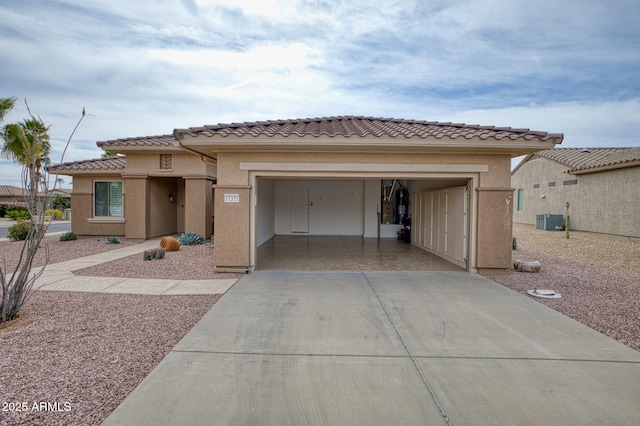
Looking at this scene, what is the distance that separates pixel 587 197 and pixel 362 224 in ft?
40.5

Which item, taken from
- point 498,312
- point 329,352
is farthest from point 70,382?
point 498,312

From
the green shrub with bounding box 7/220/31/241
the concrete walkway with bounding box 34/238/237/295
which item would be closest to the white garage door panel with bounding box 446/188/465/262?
the concrete walkway with bounding box 34/238/237/295

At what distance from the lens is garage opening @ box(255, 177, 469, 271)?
9.62 m

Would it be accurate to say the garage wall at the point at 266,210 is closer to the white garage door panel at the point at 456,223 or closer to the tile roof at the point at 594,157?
the white garage door panel at the point at 456,223

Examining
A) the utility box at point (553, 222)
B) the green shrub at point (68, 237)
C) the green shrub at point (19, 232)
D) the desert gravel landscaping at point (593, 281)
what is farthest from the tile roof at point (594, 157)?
the green shrub at point (19, 232)

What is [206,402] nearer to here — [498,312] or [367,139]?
[498,312]

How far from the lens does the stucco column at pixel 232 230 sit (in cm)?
826

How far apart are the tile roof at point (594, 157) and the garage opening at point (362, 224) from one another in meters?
8.19

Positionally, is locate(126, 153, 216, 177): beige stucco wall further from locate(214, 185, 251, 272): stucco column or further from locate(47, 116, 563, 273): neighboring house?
locate(214, 185, 251, 272): stucco column

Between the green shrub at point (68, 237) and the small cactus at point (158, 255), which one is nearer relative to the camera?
the small cactus at point (158, 255)

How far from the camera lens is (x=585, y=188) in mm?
19344

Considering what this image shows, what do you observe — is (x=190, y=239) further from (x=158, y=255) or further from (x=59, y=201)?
(x=59, y=201)

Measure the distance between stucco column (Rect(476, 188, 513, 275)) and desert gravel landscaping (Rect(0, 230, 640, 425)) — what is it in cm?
46

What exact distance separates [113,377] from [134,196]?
11879 millimetres
